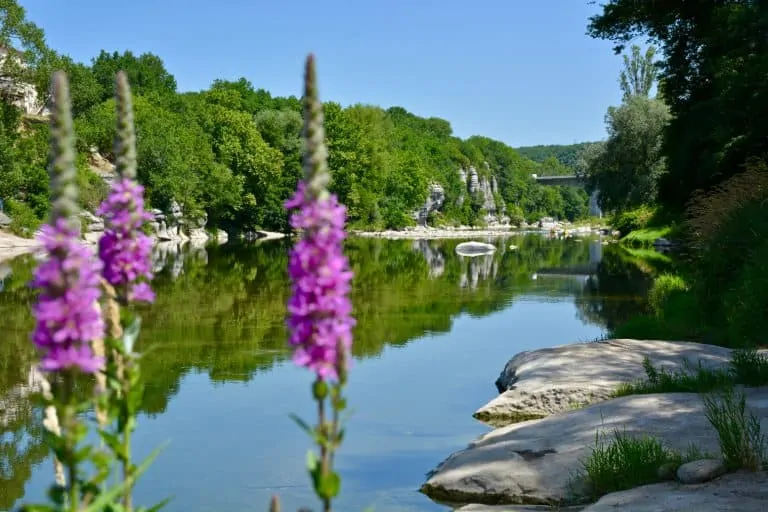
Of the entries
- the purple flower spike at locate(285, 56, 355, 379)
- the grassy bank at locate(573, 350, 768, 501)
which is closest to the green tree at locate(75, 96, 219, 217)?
the grassy bank at locate(573, 350, 768, 501)

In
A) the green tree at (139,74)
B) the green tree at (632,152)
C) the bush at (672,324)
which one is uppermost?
the green tree at (139,74)

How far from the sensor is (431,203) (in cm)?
Result: 12838

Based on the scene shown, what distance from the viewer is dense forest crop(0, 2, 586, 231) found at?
171 feet

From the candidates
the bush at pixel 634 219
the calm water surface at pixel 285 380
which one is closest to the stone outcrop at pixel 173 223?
the calm water surface at pixel 285 380

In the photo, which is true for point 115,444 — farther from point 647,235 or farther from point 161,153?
point 161,153

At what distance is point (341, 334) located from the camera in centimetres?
276

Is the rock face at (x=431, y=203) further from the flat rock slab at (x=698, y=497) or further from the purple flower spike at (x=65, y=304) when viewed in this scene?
the purple flower spike at (x=65, y=304)

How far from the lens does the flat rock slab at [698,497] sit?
5992 millimetres

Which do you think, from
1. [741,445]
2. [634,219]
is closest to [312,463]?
[741,445]

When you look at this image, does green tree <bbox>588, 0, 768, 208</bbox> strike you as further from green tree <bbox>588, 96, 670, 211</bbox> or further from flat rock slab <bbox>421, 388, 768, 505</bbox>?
green tree <bbox>588, 96, 670, 211</bbox>

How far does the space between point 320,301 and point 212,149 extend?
85.0 m

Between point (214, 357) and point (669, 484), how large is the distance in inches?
455

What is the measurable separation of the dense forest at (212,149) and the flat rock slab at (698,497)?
47417mm

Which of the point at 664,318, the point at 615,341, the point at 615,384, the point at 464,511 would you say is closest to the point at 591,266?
the point at 664,318
